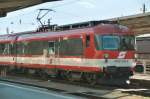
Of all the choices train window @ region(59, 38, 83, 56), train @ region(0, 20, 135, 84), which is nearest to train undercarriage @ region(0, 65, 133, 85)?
train @ region(0, 20, 135, 84)

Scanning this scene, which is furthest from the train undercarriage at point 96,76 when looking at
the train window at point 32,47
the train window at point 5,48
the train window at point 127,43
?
the train window at point 5,48

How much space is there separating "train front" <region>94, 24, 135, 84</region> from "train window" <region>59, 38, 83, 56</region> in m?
1.61

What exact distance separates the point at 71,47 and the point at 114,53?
3254mm

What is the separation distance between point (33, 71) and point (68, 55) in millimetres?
6543

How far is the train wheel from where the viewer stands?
23.3 m

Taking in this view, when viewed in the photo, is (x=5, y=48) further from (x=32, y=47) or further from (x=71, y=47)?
(x=71, y=47)

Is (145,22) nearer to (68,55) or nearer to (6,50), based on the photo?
(6,50)

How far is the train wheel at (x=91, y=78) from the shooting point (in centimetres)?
2328

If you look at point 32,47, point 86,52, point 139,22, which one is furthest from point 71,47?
point 139,22

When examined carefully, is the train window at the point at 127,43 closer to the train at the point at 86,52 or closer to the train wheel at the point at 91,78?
the train at the point at 86,52

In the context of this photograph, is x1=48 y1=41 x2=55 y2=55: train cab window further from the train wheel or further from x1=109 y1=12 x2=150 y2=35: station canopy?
x1=109 y1=12 x2=150 y2=35: station canopy

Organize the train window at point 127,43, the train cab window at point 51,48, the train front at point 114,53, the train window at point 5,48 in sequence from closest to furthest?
the train front at point 114,53, the train window at point 127,43, the train cab window at point 51,48, the train window at point 5,48

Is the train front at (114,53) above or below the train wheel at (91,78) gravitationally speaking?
above

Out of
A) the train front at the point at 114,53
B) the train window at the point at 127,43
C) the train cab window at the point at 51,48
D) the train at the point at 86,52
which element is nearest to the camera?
the train front at the point at 114,53
